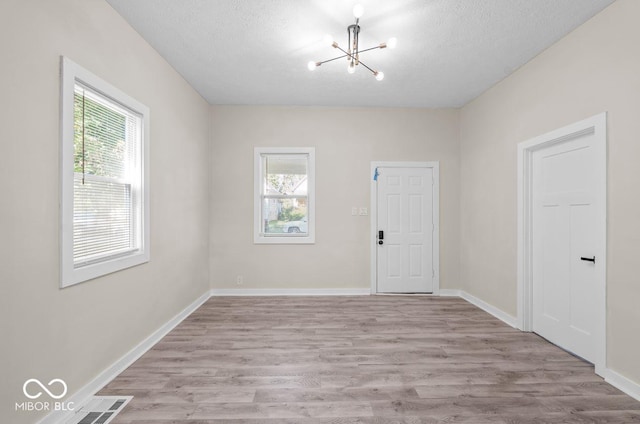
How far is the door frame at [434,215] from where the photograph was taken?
4797mm

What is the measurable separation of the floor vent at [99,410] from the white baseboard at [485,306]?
3807 millimetres

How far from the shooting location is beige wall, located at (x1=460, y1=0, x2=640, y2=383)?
2213 mm

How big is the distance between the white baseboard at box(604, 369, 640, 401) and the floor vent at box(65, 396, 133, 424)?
355cm

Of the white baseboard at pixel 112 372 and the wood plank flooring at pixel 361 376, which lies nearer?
the white baseboard at pixel 112 372

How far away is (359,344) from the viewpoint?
3023mm

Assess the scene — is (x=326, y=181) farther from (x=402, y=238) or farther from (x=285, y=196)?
(x=402, y=238)

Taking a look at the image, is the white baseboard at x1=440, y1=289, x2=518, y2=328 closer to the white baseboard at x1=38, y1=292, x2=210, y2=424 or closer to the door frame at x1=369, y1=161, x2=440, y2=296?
the door frame at x1=369, y1=161, x2=440, y2=296

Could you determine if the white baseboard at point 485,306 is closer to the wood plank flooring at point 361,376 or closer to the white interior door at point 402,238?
the wood plank flooring at point 361,376

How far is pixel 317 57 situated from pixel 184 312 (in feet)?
11.0

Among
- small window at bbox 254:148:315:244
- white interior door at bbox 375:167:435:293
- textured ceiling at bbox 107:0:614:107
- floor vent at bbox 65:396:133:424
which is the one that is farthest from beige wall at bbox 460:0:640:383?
floor vent at bbox 65:396:133:424

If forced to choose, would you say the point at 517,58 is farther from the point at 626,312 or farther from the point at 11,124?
the point at 11,124

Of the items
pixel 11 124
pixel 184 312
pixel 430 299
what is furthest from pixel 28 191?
pixel 430 299

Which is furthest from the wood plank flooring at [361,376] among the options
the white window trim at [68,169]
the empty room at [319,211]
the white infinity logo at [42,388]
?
the white window trim at [68,169]

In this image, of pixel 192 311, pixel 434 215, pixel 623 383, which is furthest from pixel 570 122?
pixel 192 311
